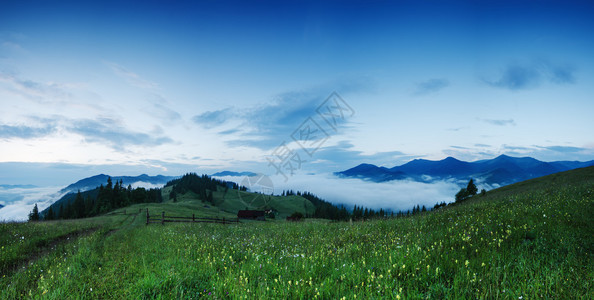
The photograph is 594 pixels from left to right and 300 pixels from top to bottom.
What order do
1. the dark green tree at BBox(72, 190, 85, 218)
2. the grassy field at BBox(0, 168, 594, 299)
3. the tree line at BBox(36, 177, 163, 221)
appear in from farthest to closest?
the dark green tree at BBox(72, 190, 85, 218) → the tree line at BBox(36, 177, 163, 221) → the grassy field at BBox(0, 168, 594, 299)

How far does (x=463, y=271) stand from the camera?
4.58 m

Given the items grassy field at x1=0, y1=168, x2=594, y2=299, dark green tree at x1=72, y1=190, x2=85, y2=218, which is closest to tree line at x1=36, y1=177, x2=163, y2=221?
dark green tree at x1=72, y1=190, x2=85, y2=218

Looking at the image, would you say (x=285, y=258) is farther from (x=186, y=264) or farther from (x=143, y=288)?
(x=143, y=288)

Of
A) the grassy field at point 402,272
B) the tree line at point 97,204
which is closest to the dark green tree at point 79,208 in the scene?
the tree line at point 97,204

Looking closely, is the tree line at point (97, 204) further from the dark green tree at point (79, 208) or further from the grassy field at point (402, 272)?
the grassy field at point (402, 272)

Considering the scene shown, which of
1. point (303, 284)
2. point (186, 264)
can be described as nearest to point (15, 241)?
point (186, 264)

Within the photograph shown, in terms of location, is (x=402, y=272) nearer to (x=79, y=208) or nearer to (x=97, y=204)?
(x=97, y=204)

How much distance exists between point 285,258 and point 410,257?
3331 millimetres

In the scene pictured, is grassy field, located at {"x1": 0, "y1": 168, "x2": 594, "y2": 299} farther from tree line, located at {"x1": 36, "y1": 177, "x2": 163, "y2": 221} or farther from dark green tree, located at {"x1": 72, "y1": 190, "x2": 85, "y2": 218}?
dark green tree, located at {"x1": 72, "y1": 190, "x2": 85, "y2": 218}

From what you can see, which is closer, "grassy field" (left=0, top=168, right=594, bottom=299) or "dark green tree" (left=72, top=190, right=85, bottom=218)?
"grassy field" (left=0, top=168, right=594, bottom=299)

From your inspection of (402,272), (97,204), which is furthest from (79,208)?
(402,272)

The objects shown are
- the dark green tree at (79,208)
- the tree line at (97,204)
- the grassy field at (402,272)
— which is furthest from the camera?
the dark green tree at (79,208)

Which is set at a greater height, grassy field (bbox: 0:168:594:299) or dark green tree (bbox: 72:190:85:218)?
grassy field (bbox: 0:168:594:299)

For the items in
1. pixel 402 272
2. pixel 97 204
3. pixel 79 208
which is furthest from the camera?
pixel 79 208
